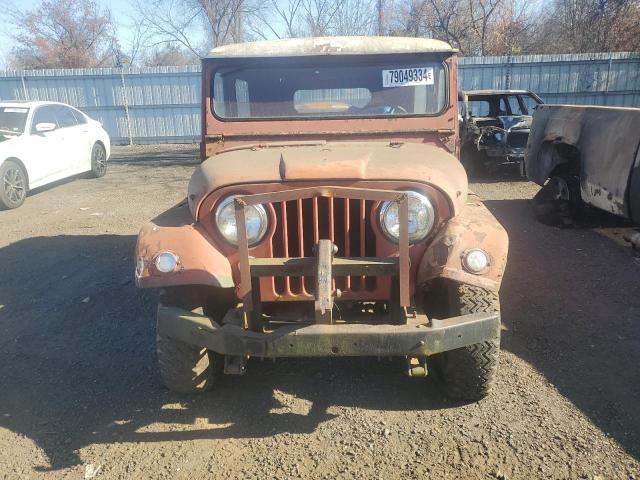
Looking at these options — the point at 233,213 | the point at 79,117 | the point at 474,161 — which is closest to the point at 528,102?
the point at 474,161

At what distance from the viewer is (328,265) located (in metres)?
2.41

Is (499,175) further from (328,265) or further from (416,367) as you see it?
(328,265)

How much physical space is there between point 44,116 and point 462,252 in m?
8.81

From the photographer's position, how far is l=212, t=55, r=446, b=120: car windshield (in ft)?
12.3

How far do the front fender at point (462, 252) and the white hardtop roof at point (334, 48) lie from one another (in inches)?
Answer: 59.6

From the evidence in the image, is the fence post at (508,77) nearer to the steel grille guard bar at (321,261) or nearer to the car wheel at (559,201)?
the car wheel at (559,201)

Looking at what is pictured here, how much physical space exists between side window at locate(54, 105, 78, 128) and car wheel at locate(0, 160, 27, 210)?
161cm

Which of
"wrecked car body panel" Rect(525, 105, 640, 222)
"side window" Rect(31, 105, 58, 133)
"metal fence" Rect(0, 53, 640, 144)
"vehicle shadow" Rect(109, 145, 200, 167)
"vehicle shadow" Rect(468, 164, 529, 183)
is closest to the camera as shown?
"wrecked car body panel" Rect(525, 105, 640, 222)

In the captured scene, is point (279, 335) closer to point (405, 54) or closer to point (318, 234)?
point (318, 234)

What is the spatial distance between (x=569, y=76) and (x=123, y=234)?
553 inches

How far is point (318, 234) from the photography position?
2.69m

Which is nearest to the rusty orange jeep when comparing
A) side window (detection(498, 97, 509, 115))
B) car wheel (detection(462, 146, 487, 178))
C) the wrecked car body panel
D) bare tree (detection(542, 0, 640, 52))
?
the wrecked car body panel

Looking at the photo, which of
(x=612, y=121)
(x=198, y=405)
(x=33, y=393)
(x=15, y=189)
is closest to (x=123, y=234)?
(x=15, y=189)

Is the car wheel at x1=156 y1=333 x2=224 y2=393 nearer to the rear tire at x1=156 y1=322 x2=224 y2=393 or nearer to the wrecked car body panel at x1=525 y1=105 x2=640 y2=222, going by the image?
the rear tire at x1=156 y1=322 x2=224 y2=393
